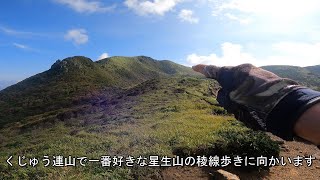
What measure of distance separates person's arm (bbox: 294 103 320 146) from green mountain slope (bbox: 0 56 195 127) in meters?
49.7

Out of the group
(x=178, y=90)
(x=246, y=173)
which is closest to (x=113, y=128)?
(x=246, y=173)

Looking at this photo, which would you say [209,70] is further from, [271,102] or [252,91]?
[271,102]

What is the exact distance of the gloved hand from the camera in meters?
1.53

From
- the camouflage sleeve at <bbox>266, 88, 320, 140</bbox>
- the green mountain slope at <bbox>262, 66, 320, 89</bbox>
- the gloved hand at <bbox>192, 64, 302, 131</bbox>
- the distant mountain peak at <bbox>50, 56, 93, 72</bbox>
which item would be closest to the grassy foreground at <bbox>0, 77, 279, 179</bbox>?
the gloved hand at <bbox>192, 64, 302, 131</bbox>

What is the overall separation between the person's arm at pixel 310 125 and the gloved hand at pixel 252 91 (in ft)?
A: 0.43

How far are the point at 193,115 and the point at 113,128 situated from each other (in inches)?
269

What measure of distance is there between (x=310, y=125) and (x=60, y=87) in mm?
83291

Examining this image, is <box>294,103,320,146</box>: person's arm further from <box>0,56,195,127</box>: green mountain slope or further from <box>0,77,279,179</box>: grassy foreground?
<box>0,56,195,127</box>: green mountain slope

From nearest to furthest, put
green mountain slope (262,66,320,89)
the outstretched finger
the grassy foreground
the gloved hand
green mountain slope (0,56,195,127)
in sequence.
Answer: the gloved hand < the outstretched finger < the grassy foreground < green mountain slope (0,56,195,127) < green mountain slope (262,66,320,89)

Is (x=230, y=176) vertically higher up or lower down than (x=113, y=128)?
lower down

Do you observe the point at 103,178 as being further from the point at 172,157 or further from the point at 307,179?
the point at 307,179

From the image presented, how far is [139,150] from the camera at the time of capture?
14258 millimetres

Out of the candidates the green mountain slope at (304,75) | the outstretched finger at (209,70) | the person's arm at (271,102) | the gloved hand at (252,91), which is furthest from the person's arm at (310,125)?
the green mountain slope at (304,75)

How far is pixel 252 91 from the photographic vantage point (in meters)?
1.60
